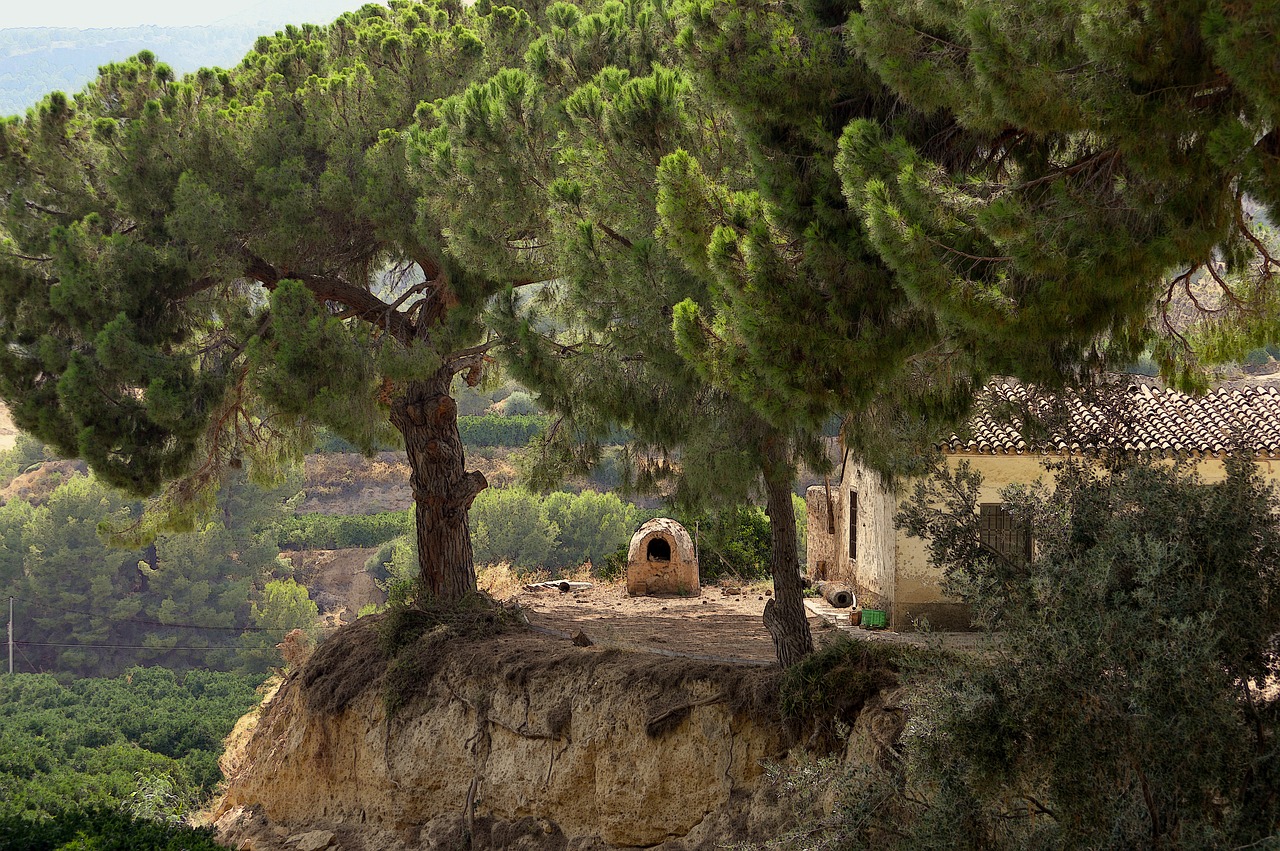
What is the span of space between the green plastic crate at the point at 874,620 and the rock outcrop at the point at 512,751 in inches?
159

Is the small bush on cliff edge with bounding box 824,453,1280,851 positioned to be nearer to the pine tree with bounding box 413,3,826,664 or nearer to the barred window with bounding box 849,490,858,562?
the pine tree with bounding box 413,3,826,664

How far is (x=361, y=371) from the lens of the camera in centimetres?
1137

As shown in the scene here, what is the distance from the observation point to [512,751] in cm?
1119

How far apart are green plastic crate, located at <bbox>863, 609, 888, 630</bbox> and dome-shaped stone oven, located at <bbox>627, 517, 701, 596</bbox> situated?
13.4 feet

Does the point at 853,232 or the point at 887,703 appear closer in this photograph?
the point at 853,232

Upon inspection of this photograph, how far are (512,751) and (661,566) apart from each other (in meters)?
6.49

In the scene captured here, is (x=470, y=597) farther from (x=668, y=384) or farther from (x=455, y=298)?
(x=668, y=384)

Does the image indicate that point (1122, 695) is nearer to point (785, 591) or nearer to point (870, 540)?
point (785, 591)

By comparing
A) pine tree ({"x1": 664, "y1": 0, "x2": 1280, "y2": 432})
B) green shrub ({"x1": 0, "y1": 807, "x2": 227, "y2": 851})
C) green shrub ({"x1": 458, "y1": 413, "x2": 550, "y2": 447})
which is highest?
green shrub ({"x1": 458, "y1": 413, "x2": 550, "y2": 447})

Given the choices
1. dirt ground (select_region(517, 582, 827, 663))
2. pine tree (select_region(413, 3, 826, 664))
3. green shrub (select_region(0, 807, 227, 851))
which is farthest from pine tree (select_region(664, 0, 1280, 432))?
green shrub (select_region(0, 807, 227, 851))

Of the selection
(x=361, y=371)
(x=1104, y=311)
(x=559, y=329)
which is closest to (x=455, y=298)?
(x=361, y=371)

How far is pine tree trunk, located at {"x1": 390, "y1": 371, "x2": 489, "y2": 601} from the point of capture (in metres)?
13.6

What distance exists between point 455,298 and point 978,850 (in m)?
8.60

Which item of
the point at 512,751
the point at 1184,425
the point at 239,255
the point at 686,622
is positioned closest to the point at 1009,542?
the point at 512,751
